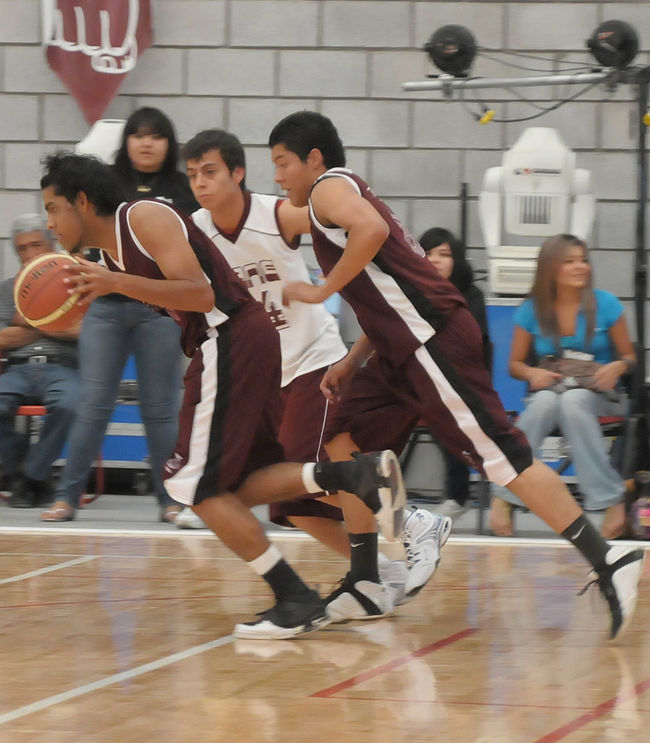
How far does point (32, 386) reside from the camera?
725cm

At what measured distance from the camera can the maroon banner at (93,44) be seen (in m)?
8.62

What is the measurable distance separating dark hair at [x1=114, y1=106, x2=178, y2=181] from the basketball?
2.20m

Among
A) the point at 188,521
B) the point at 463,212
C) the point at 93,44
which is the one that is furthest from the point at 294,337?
the point at 93,44

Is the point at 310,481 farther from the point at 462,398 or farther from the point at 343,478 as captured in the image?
the point at 462,398

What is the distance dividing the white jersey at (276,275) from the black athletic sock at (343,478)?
2.84 feet

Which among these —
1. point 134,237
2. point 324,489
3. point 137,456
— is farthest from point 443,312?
point 137,456

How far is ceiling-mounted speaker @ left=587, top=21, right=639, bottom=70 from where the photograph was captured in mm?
7180

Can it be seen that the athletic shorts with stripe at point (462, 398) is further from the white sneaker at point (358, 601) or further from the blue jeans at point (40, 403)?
the blue jeans at point (40, 403)

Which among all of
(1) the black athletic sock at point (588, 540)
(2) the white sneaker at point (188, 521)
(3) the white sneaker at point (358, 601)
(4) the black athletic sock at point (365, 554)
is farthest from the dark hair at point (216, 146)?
(2) the white sneaker at point (188, 521)

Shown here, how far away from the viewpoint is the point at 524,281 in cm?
757

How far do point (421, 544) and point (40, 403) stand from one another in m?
3.14

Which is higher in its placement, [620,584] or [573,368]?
[573,368]

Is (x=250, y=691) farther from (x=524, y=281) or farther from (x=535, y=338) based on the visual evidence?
(x=524, y=281)

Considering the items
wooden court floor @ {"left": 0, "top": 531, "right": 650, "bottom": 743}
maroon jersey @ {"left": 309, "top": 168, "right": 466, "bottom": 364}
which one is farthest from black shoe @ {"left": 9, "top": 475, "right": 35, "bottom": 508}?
maroon jersey @ {"left": 309, "top": 168, "right": 466, "bottom": 364}
